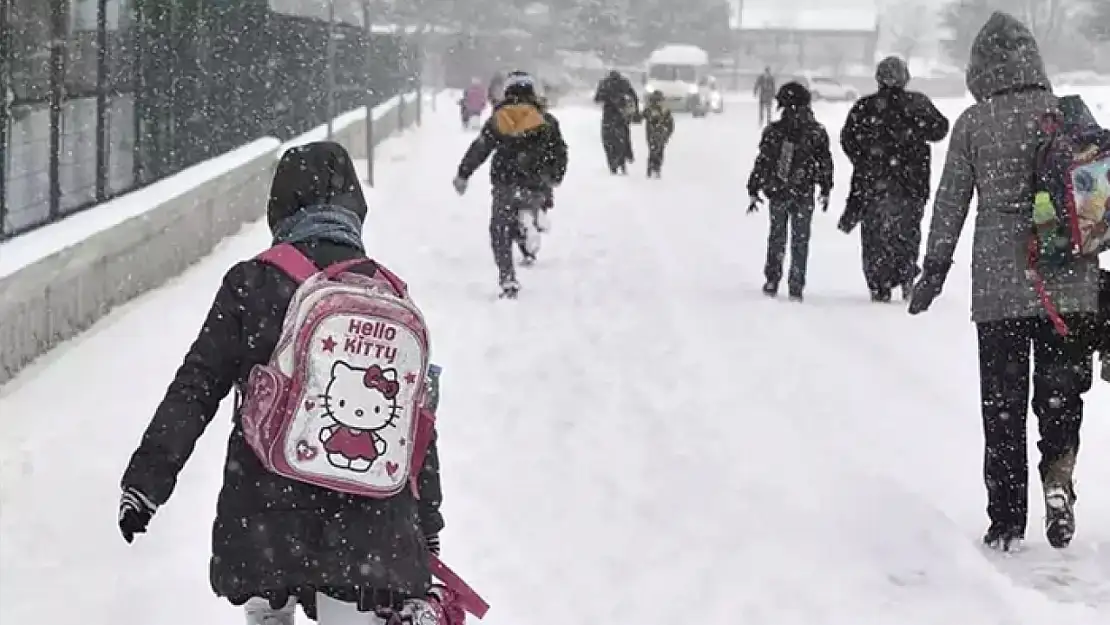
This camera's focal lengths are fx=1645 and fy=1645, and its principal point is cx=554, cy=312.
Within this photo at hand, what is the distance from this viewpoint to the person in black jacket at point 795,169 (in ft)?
40.2

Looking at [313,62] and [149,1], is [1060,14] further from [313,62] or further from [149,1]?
[149,1]

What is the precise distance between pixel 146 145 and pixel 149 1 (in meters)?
1.10

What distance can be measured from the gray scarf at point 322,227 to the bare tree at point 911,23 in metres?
119

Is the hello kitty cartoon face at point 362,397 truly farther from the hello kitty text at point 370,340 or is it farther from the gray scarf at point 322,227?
the gray scarf at point 322,227

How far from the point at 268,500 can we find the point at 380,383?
1.12ft

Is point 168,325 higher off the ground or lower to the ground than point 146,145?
lower

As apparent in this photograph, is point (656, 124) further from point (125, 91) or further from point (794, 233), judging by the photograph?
point (125, 91)

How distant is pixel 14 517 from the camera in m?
6.30

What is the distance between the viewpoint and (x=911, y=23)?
13162cm

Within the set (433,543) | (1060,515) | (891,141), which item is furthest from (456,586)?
(891,141)

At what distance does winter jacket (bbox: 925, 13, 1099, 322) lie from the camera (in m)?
5.83

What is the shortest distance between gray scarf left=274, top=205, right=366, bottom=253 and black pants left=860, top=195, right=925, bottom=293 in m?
9.00

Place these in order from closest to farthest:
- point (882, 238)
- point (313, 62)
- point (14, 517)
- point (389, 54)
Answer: point (14, 517) < point (882, 238) < point (313, 62) < point (389, 54)

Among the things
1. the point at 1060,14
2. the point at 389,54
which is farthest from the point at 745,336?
the point at 1060,14
